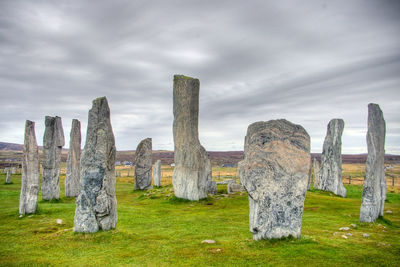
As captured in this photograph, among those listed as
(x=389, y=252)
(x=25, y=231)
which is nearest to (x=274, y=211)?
(x=389, y=252)

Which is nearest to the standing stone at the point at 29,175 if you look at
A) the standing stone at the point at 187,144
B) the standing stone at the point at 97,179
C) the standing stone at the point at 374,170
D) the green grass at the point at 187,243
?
the green grass at the point at 187,243

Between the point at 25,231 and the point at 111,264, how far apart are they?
6.05m

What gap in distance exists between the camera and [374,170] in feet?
42.5

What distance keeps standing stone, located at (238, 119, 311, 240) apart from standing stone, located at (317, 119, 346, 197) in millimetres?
19173

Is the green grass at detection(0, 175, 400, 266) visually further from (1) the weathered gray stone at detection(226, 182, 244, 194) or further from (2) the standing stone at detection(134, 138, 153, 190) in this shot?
(2) the standing stone at detection(134, 138, 153, 190)

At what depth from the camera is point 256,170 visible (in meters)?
9.66

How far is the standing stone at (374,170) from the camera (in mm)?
12875

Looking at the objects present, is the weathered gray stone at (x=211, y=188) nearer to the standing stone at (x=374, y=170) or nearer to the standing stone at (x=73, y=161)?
the standing stone at (x=73, y=161)

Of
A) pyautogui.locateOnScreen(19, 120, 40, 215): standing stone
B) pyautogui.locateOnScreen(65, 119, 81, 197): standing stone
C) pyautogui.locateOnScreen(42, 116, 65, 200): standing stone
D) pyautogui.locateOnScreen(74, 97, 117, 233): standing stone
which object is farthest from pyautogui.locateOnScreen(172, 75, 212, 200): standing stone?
pyautogui.locateOnScreen(74, 97, 117, 233): standing stone

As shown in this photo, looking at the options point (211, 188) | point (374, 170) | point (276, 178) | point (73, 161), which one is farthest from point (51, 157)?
point (374, 170)

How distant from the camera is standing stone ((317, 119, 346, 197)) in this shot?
26547mm

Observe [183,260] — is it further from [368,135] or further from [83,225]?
[368,135]

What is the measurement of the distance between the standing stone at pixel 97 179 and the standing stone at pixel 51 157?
11.2 metres

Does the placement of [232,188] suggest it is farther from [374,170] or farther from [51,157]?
[51,157]
